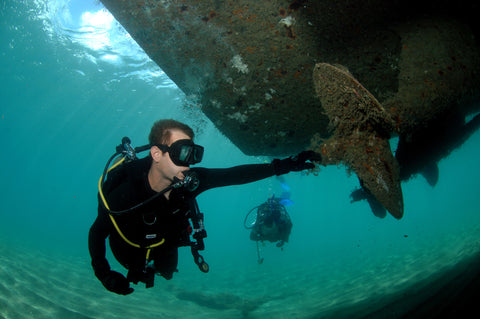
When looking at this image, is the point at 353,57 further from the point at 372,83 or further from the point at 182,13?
the point at 182,13

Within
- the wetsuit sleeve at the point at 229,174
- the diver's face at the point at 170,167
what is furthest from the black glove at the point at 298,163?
the diver's face at the point at 170,167

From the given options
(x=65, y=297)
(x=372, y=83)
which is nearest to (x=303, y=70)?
(x=372, y=83)

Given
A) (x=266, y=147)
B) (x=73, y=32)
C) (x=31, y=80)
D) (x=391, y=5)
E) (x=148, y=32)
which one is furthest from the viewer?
(x=31, y=80)

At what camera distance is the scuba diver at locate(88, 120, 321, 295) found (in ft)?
9.59

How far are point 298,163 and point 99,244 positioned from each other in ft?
8.82

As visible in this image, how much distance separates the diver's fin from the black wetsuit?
Answer: 4.38 feet

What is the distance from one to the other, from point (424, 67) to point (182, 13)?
308 cm

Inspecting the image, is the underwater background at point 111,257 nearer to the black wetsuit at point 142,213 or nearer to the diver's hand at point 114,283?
the black wetsuit at point 142,213

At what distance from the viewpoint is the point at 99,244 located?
2729mm

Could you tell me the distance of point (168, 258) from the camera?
12.2 ft

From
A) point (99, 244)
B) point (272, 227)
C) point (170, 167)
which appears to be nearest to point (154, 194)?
point (170, 167)

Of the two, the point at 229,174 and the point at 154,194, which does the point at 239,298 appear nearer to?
the point at 229,174

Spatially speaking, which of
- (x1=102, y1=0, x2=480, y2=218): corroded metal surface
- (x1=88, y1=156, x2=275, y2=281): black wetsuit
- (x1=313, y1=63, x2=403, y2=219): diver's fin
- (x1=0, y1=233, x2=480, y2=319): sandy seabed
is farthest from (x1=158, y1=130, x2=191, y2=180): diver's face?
(x1=0, y1=233, x2=480, y2=319): sandy seabed

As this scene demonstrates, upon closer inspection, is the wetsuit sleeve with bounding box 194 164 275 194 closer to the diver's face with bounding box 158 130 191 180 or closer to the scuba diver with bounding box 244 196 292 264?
the diver's face with bounding box 158 130 191 180
